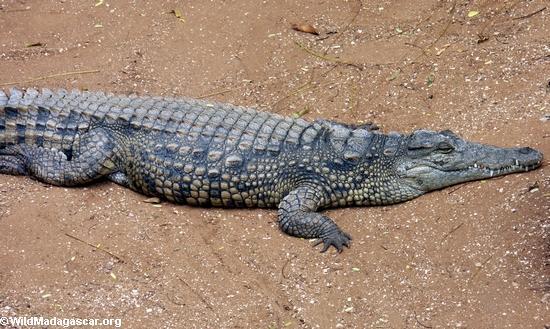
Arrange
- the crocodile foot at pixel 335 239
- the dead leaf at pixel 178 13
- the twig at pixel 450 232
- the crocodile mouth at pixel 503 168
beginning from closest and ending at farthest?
the twig at pixel 450 232 → the crocodile foot at pixel 335 239 → the crocodile mouth at pixel 503 168 → the dead leaf at pixel 178 13

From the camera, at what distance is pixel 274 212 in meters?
6.89

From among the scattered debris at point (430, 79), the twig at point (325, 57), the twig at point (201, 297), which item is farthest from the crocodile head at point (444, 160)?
the twig at point (201, 297)

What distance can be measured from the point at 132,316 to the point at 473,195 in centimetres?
315

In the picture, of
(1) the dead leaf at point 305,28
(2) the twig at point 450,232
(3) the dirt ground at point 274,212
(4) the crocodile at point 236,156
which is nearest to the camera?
(3) the dirt ground at point 274,212

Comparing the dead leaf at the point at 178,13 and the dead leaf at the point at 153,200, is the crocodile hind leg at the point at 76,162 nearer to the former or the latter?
the dead leaf at the point at 153,200

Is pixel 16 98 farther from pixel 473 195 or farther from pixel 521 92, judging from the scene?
pixel 521 92

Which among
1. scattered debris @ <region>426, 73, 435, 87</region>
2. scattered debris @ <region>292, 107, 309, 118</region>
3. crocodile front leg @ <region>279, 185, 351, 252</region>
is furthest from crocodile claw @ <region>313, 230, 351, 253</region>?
scattered debris @ <region>426, 73, 435, 87</region>

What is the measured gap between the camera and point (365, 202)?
269 inches

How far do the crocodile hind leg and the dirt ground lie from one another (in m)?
0.12

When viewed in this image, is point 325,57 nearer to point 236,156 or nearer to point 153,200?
point 236,156

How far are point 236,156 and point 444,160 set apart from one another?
6.44 ft

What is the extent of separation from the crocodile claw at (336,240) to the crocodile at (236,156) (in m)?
0.15

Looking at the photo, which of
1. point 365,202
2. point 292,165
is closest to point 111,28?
point 292,165

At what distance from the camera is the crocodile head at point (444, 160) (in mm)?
6504
